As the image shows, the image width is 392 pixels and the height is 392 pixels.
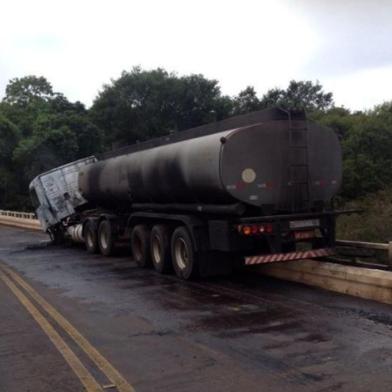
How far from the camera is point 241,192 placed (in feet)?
31.9

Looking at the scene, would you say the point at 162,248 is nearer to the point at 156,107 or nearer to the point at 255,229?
the point at 255,229

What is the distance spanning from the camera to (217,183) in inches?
382

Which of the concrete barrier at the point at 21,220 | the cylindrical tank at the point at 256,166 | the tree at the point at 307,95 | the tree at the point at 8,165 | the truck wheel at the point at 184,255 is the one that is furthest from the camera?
the tree at the point at 307,95

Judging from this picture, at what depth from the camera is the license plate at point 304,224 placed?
10.0 meters

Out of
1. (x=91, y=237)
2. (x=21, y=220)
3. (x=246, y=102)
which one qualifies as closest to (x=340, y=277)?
(x=91, y=237)

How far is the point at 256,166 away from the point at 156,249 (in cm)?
376

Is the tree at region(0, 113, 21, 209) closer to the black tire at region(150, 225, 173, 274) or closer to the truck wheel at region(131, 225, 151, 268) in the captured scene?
the truck wheel at region(131, 225, 151, 268)

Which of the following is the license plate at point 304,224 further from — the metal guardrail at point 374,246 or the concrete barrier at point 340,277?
the metal guardrail at point 374,246

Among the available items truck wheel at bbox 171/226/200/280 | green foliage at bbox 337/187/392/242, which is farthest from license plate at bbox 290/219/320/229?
green foliage at bbox 337/187/392/242

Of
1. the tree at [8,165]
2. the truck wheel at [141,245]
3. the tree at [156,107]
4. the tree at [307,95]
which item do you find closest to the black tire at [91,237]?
the truck wheel at [141,245]

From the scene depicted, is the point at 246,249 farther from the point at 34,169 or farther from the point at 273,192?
the point at 34,169

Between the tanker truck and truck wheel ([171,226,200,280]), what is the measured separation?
0.02 m

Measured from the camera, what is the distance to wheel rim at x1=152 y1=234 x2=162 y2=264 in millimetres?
12375

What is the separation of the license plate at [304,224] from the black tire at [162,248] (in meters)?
3.08
